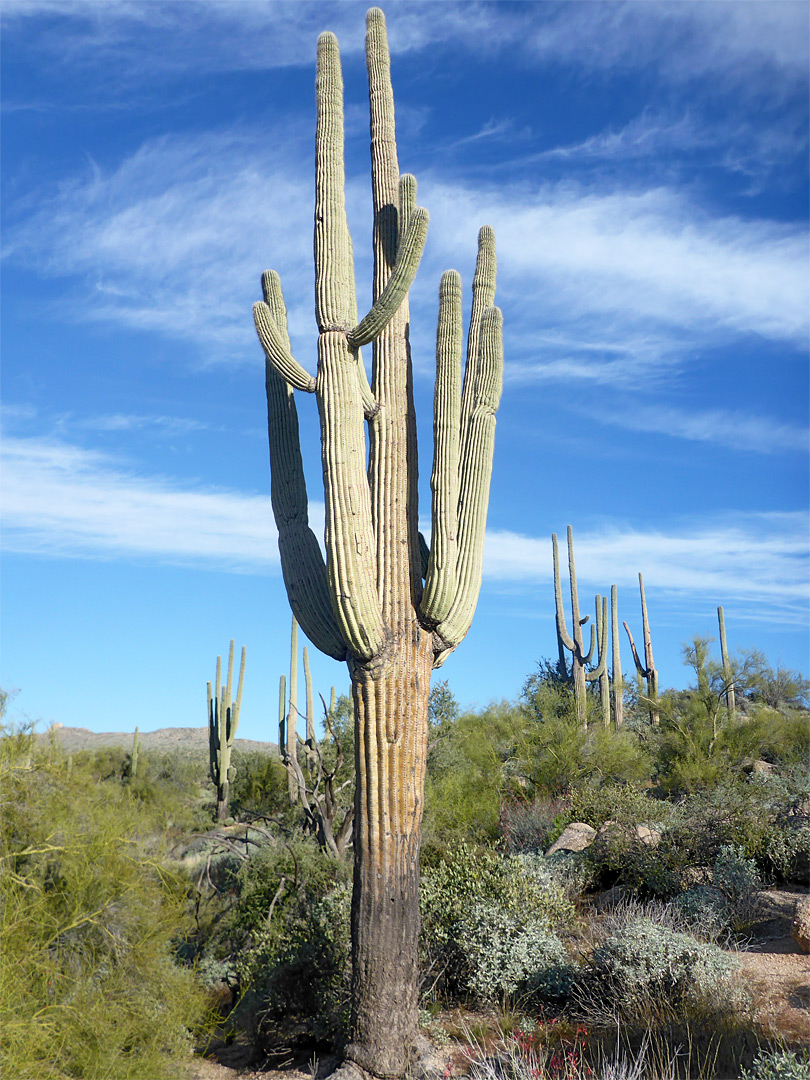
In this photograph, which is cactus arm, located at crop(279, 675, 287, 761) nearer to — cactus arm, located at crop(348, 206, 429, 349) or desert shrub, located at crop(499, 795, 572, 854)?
desert shrub, located at crop(499, 795, 572, 854)

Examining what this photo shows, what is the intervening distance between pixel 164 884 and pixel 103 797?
1.56m

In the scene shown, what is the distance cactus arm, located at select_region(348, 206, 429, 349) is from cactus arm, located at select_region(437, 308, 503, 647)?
4.05 feet

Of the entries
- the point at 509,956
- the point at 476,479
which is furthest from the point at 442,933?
the point at 476,479

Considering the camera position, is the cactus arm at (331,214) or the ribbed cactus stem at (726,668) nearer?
the cactus arm at (331,214)

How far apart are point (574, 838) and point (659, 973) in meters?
4.98

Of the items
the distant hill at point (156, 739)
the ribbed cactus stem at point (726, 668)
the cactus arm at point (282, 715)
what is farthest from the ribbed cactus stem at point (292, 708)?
the distant hill at point (156, 739)

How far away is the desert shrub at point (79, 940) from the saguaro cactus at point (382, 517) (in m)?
2.12

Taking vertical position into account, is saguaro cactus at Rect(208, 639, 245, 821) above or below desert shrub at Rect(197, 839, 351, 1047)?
above

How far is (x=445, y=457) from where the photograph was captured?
7477 millimetres

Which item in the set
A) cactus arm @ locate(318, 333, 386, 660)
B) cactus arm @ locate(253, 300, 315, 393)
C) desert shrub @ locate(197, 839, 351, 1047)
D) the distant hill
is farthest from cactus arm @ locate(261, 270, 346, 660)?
the distant hill

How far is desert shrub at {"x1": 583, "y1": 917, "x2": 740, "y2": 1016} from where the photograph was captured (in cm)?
717

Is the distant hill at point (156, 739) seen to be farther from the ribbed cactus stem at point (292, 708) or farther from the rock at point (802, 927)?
the rock at point (802, 927)

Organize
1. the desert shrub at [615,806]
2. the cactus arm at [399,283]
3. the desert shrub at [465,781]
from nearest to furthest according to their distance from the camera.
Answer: the cactus arm at [399,283], the desert shrub at [615,806], the desert shrub at [465,781]

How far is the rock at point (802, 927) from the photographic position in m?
8.62
